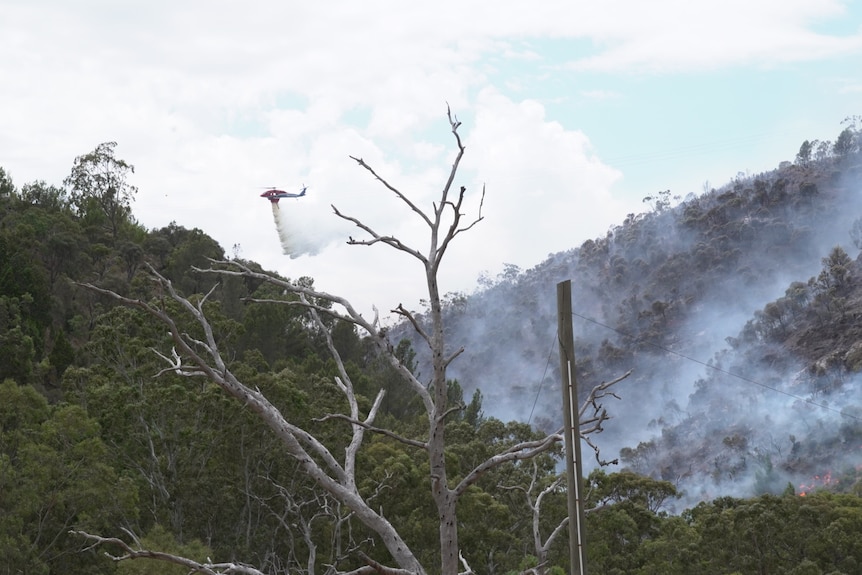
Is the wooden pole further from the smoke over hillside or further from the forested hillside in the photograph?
the smoke over hillside

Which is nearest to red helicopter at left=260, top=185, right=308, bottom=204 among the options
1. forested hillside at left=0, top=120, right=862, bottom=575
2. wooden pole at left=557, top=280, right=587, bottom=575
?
forested hillside at left=0, top=120, right=862, bottom=575

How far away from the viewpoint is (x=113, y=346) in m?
29.1

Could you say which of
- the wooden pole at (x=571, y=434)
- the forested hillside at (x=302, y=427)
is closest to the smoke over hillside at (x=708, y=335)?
the forested hillside at (x=302, y=427)

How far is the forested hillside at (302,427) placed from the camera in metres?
22.3

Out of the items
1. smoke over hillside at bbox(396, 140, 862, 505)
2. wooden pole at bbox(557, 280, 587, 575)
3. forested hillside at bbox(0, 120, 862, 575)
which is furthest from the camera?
smoke over hillside at bbox(396, 140, 862, 505)

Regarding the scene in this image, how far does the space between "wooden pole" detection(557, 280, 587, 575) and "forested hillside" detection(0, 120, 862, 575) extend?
35.6 inches

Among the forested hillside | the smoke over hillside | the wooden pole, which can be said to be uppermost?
the smoke over hillside

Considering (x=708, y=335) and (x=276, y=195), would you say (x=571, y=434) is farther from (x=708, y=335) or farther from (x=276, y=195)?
(x=708, y=335)

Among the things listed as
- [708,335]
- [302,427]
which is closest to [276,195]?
[302,427]

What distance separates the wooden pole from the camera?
6.59 meters

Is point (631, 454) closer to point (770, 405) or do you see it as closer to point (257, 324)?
point (770, 405)

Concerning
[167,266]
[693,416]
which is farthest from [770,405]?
[167,266]

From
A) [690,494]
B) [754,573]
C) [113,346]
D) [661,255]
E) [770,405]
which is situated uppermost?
[661,255]

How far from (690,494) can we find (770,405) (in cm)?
1695
